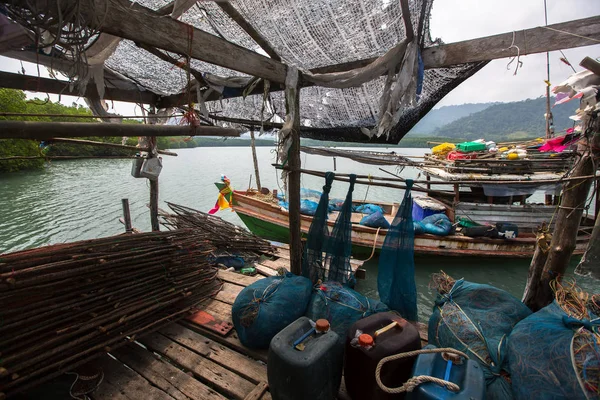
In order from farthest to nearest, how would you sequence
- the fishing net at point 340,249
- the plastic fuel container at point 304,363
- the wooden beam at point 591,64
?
the fishing net at point 340,249 → the wooden beam at point 591,64 → the plastic fuel container at point 304,363

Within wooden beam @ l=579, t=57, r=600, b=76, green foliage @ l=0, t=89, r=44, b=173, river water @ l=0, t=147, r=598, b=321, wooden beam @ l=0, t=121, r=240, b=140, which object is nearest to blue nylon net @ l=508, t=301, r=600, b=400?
wooden beam @ l=579, t=57, r=600, b=76

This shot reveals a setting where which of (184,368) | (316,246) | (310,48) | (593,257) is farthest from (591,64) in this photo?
(184,368)

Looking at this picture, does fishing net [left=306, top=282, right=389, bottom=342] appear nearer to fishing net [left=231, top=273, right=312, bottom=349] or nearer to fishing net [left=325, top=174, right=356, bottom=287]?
fishing net [left=231, top=273, right=312, bottom=349]

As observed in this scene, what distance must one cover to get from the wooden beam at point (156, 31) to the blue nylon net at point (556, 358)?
364cm

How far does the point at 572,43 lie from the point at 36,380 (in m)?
5.91

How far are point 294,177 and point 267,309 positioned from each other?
1804mm

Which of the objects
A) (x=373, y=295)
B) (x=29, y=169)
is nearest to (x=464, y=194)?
(x=373, y=295)

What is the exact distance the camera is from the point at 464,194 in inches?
401

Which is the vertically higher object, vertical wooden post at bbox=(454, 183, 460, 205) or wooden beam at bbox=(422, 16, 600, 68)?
wooden beam at bbox=(422, 16, 600, 68)

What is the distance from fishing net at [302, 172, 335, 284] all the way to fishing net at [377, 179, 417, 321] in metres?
0.88

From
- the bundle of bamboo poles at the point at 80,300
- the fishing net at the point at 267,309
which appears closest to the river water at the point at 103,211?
the fishing net at the point at 267,309

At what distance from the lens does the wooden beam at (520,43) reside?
2.21 meters

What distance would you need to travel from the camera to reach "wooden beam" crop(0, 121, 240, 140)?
6.16 ft

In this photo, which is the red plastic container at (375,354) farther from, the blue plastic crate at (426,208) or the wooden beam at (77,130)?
the blue plastic crate at (426,208)
